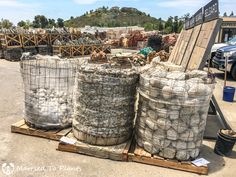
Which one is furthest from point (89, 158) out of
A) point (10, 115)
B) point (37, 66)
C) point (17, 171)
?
point (10, 115)

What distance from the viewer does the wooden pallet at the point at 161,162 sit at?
402 cm

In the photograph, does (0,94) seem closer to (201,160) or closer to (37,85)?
(37,85)

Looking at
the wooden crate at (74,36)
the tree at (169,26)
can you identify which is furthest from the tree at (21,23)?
the wooden crate at (74,36)

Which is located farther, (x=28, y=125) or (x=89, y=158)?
(x=28, y=125)

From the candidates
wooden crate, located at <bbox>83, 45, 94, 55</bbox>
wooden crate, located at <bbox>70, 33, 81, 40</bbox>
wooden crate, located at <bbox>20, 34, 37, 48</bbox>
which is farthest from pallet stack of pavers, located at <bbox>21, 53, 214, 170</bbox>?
wooden crate, located at <bbox>70, 33, 81, 40</bbox>

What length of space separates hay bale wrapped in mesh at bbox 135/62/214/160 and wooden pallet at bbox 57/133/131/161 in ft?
1.30

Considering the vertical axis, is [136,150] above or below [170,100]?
below

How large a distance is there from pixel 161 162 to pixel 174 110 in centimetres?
83

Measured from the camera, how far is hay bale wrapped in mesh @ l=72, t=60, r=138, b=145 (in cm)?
413

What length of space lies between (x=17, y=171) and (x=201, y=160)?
267 cm

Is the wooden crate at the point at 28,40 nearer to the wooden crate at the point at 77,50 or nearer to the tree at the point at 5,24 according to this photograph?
the wooden crate at the point at 77,50

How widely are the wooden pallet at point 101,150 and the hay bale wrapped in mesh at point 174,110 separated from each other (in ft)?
1.30

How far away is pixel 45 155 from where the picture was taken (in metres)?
4.30

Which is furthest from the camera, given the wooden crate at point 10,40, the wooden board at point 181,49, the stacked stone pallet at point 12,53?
the wooden crate at point 10,40
